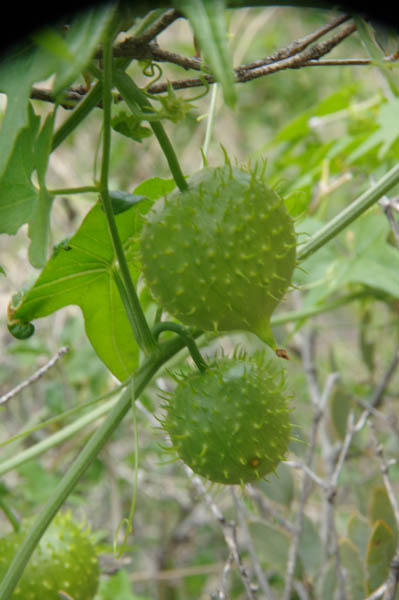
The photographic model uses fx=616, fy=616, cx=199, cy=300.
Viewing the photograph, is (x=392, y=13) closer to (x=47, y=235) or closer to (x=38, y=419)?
(x=47, y=235)

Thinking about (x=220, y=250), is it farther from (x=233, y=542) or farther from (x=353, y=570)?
(x=353, y=570)

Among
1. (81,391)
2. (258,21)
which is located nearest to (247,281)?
(81,391)

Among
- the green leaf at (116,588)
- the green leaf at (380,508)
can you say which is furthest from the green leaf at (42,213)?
the green leaf at (116,588)

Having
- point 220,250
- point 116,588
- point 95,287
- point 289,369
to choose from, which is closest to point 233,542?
point 95,287

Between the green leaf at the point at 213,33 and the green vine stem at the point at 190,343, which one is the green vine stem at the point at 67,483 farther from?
the green leaf at the point at 213,33

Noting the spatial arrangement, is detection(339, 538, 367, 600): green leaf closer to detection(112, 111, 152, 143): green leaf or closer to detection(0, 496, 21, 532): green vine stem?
detection(0, 496, 21, 532): green vine stem

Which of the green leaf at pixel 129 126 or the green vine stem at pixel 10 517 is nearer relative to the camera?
the green leaf at pixel 129 126
